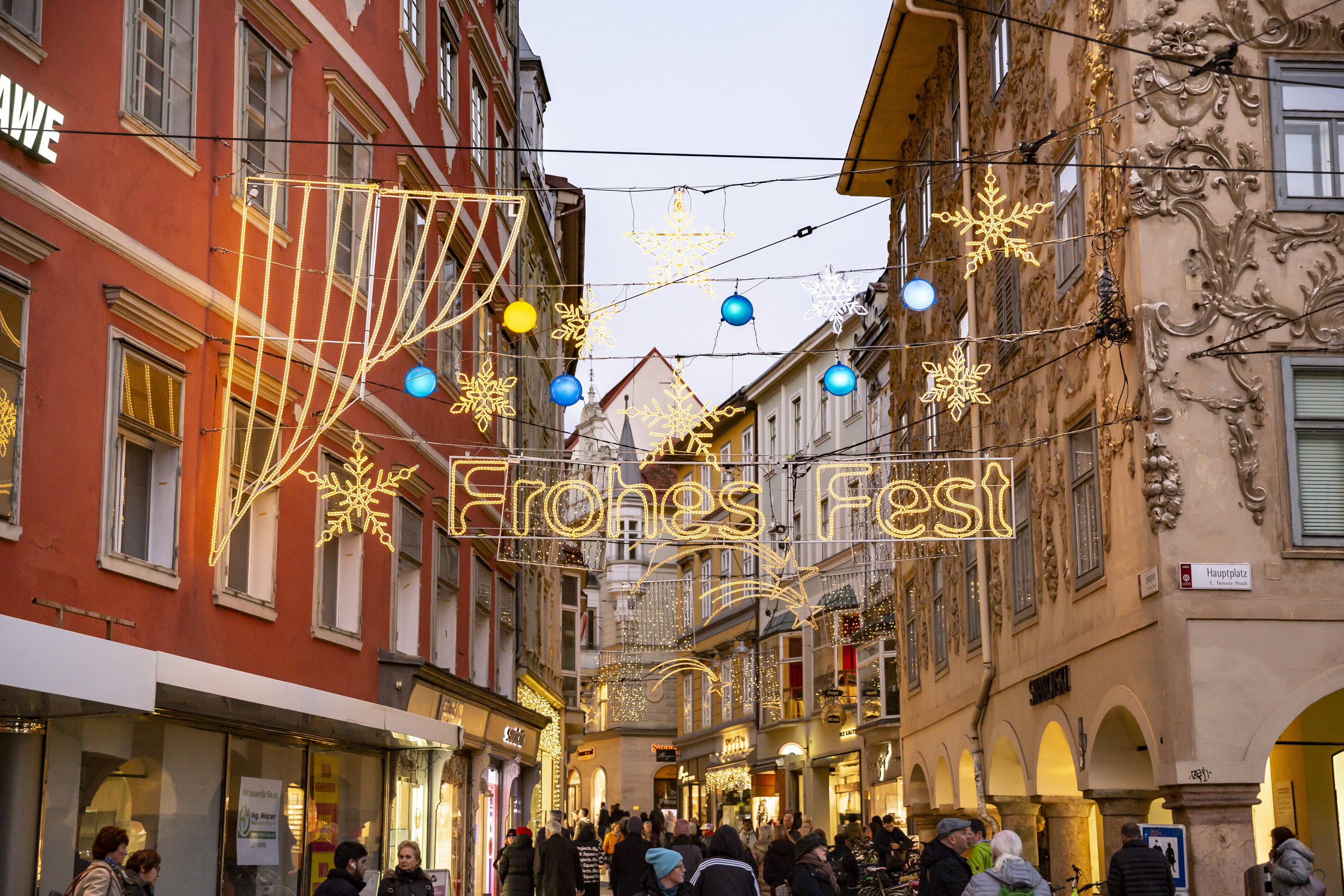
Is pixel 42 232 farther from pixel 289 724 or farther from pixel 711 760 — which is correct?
pixel 711 760

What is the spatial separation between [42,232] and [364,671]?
8.05 m

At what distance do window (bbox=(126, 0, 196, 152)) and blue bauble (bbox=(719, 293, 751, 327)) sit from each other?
5322 millimetres

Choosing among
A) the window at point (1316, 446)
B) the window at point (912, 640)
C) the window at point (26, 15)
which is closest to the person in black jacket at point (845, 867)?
the window at point (1316, 446)

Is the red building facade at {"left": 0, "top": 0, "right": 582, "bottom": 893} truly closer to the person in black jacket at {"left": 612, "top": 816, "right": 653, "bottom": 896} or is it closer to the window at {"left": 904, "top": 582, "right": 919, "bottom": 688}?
the person in black jacket at {"left": 612, "top": 816, "right": 653, "bottom": 896}

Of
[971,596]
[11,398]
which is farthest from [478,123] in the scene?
[11,398]

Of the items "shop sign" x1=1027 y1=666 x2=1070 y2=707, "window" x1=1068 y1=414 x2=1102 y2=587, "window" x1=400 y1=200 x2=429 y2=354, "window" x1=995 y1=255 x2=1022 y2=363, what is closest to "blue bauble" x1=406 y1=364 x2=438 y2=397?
"window" x1=400 y1=200 x2=429 y2=354

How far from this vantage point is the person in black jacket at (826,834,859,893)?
20188mm

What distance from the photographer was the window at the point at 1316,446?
1418 cm

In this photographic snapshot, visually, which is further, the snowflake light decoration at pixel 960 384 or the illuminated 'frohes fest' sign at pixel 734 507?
the snowflake light decoration at pixel 960 384

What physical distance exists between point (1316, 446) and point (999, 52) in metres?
8.92

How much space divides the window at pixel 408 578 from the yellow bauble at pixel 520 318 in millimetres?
5252

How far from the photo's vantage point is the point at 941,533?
17.5m

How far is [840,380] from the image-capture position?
55.5 ft

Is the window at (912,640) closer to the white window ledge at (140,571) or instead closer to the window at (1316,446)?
the window at (1316,446)
